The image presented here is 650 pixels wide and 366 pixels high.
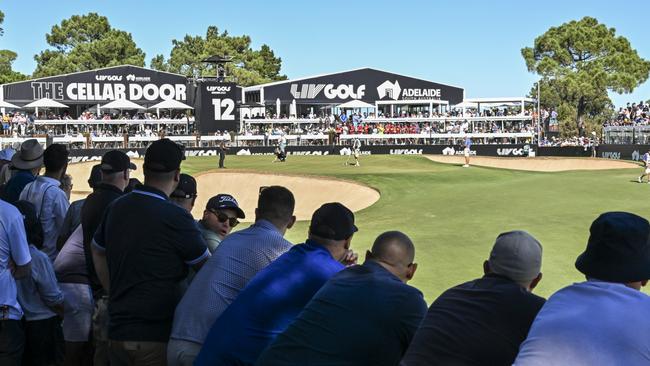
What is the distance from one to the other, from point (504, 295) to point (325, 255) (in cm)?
114

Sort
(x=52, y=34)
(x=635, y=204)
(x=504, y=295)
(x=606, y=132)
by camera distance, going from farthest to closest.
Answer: (x=52, y=34) → (x=606, y=132) → (x=635, y=204) → (x=504, y=295)

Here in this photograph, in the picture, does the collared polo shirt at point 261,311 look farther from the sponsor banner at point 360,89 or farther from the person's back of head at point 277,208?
the sponsor banner at point 360,89

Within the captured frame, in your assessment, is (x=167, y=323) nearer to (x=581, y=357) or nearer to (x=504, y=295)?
(x=504, y=295)

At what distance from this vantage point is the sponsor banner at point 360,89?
78.7 metres

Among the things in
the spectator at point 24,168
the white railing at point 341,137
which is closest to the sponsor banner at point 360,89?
the white railing at point 341,137

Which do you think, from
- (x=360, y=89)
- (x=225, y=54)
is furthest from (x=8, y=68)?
(x=360, y=89)

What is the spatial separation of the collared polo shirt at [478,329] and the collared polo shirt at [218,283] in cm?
135

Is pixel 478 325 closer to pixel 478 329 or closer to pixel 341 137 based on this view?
pixel 478 329

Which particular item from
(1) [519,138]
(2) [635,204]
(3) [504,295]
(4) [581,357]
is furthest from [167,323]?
(1) [519,138]

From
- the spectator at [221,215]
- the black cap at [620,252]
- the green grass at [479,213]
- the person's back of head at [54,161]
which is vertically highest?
the person's back of head at [54,161]

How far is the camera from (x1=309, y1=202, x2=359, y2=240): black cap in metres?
4.55

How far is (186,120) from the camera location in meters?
64.3

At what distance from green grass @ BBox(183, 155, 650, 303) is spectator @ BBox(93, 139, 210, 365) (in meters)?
7.24

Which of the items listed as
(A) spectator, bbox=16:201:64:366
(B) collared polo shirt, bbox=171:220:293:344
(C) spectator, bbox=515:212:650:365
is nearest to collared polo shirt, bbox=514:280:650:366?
(C) spectator, bbox=515:212:650:365
